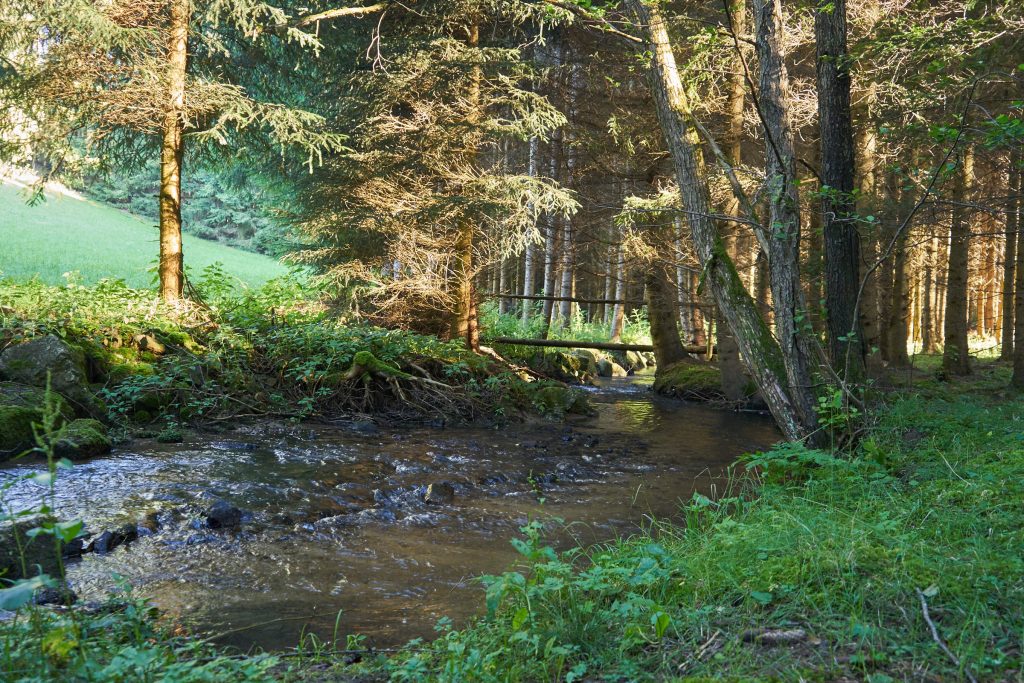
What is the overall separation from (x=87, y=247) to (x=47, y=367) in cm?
2789

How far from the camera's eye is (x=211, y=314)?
39.2 ft

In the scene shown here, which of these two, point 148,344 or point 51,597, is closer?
point 51,597

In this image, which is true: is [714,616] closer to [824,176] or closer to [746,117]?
[824,176]

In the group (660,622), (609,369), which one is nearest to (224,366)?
(660,622)

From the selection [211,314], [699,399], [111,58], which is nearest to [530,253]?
[699,399]

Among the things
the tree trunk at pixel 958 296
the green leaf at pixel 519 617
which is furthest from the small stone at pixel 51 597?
the tree trunk at pixel 958 296

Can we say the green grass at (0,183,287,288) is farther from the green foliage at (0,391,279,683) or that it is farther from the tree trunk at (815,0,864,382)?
the green foliage at (0,391,279,683)

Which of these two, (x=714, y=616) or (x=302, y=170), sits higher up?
(x=302, y=170)

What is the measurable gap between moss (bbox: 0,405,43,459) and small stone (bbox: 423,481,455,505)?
4134 mm

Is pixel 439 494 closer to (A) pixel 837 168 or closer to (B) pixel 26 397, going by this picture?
(A) pixel 837 168

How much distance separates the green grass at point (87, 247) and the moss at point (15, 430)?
10.1 metres

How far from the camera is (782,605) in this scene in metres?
2.99

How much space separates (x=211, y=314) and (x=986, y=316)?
31.1 m

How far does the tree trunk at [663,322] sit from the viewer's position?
15.5 m
